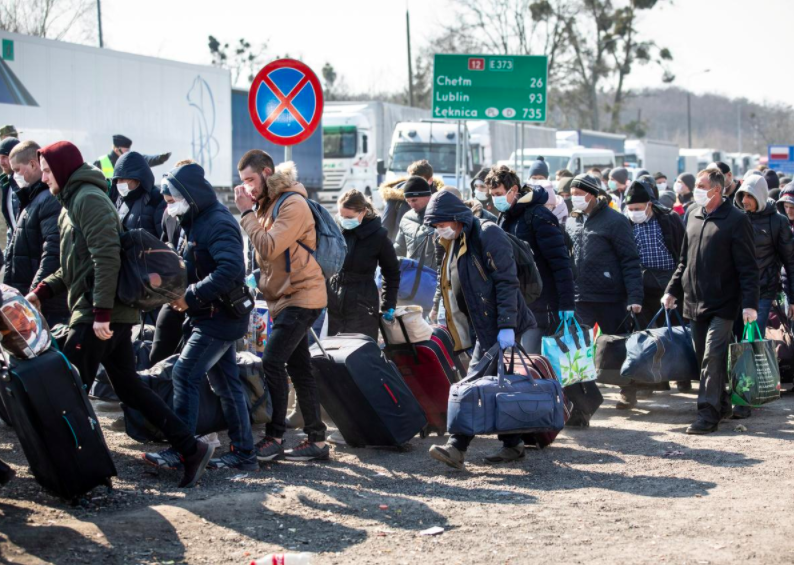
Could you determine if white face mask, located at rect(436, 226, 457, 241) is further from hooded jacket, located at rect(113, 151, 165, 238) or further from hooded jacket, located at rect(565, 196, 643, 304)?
hooded jacket, located at rect(113, 151, 165, 238)

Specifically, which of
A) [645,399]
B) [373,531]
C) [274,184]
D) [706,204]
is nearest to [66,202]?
[274,184]

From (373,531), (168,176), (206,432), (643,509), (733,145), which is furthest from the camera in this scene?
(733,145)

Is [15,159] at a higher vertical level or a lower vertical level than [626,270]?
higher

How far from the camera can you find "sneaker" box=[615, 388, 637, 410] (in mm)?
9352

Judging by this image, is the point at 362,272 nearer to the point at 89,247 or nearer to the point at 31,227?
the point at 31,227

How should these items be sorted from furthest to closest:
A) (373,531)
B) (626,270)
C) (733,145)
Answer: (733,145) < (626,270) < (373,531)

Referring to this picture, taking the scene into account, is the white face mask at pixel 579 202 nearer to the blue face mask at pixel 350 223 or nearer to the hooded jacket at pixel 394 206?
the hooded jacket at pixel 394 206

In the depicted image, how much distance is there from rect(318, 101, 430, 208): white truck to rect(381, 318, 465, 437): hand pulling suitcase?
2576 cm

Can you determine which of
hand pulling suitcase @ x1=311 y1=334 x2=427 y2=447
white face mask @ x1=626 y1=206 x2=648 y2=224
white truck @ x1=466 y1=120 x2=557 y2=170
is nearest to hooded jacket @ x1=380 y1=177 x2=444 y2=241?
white face mask @ x1=626 y1=206 x2=648 y2=224

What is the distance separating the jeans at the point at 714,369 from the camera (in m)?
7.96

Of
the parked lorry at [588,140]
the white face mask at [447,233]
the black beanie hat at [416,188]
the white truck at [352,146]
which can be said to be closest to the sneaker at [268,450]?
the white face mask at [447,233]

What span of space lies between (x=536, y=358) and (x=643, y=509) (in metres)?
1.53

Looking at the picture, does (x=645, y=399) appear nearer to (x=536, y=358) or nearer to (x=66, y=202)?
(x=536, y=358)

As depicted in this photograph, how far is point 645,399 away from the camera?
32.3 ft
